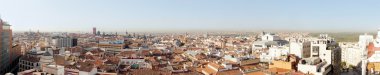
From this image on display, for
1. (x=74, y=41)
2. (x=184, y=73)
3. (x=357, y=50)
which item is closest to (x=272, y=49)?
(x=357, y=50)

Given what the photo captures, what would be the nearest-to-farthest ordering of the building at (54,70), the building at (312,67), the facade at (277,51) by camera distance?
the building at (312,67), the building at (54,70), the facade at (277,51)

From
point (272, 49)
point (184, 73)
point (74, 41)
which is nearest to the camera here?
point (184, 73)

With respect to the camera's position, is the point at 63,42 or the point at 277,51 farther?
the point at 63,42

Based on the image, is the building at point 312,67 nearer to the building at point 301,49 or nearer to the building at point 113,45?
the building at point 301,49

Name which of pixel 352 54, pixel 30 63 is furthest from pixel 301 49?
pixel 30 63

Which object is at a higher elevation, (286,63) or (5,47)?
(5,47)

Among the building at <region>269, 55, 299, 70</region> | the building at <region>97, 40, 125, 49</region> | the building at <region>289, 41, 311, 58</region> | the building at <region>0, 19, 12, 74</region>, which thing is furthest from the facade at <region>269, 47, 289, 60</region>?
the building at <region>97, 40, 125, 49</region>

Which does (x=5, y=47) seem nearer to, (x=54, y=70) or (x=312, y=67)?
(x=54, y=70)

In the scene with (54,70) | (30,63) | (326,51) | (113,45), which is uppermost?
(326,51)

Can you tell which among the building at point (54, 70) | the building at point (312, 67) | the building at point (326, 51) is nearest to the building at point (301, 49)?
the building at point (326, 51)

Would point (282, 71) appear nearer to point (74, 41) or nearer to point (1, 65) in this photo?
point (1, 65)

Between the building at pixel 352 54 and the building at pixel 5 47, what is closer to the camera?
the building at pixel 5 47
